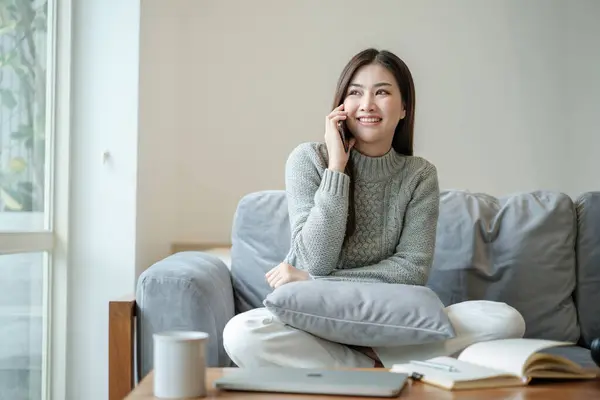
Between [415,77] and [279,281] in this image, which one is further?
[415,77]

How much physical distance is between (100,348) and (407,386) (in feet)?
5.04

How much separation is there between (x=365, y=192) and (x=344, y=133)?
0.18 metres

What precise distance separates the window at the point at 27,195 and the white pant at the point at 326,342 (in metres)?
0.79

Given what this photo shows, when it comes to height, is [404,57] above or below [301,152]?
above

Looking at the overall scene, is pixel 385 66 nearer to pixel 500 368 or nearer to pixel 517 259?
pixel 517 259

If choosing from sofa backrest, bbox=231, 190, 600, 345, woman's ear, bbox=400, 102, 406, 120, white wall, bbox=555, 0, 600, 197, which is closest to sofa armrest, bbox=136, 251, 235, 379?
sofa backrest, bbox=231, 190, 600, 345

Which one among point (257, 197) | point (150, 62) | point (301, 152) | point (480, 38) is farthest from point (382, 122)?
point (480, 38)

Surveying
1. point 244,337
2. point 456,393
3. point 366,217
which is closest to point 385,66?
point 366,217

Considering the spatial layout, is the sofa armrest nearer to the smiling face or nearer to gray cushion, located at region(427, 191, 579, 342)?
the smiling face

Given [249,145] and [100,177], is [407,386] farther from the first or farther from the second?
[249,145]

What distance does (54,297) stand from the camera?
2492 millimetres

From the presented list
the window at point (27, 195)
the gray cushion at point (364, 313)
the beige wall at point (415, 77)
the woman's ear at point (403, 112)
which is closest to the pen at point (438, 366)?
the gray cushion at point (364, 313)

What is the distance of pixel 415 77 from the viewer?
3.12 metres

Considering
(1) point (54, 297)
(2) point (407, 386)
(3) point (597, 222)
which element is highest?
(3) point (597, 222)
